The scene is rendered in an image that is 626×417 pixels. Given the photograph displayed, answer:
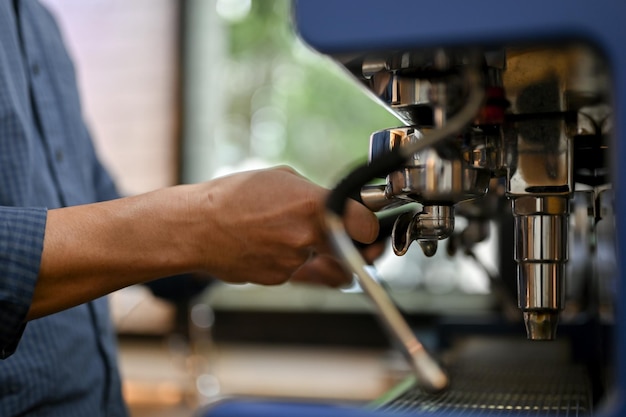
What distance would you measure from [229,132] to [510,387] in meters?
1.74

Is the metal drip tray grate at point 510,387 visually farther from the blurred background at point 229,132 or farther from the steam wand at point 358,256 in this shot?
the blurred background at point 229,132

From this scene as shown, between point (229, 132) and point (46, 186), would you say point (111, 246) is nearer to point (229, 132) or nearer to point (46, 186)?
point (46, 186)

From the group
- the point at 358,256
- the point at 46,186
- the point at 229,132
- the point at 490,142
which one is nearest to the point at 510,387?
the point at 490,142

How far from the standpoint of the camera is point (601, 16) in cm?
39

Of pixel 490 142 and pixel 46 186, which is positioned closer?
pixel 490 142

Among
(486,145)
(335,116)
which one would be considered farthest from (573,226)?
(335,116)

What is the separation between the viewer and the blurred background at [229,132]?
215 centimetres

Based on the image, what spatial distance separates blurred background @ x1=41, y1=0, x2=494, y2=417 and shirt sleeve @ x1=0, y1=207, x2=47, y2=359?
5.05 feet

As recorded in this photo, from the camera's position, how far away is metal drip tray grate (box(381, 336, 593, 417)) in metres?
0.65

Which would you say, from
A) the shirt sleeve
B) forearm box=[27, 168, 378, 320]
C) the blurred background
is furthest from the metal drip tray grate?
the blurred background

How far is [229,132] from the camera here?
2430mm

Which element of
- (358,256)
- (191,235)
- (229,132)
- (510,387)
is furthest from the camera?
(229,132)

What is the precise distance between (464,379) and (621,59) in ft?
1.74

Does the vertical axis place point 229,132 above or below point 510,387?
above
